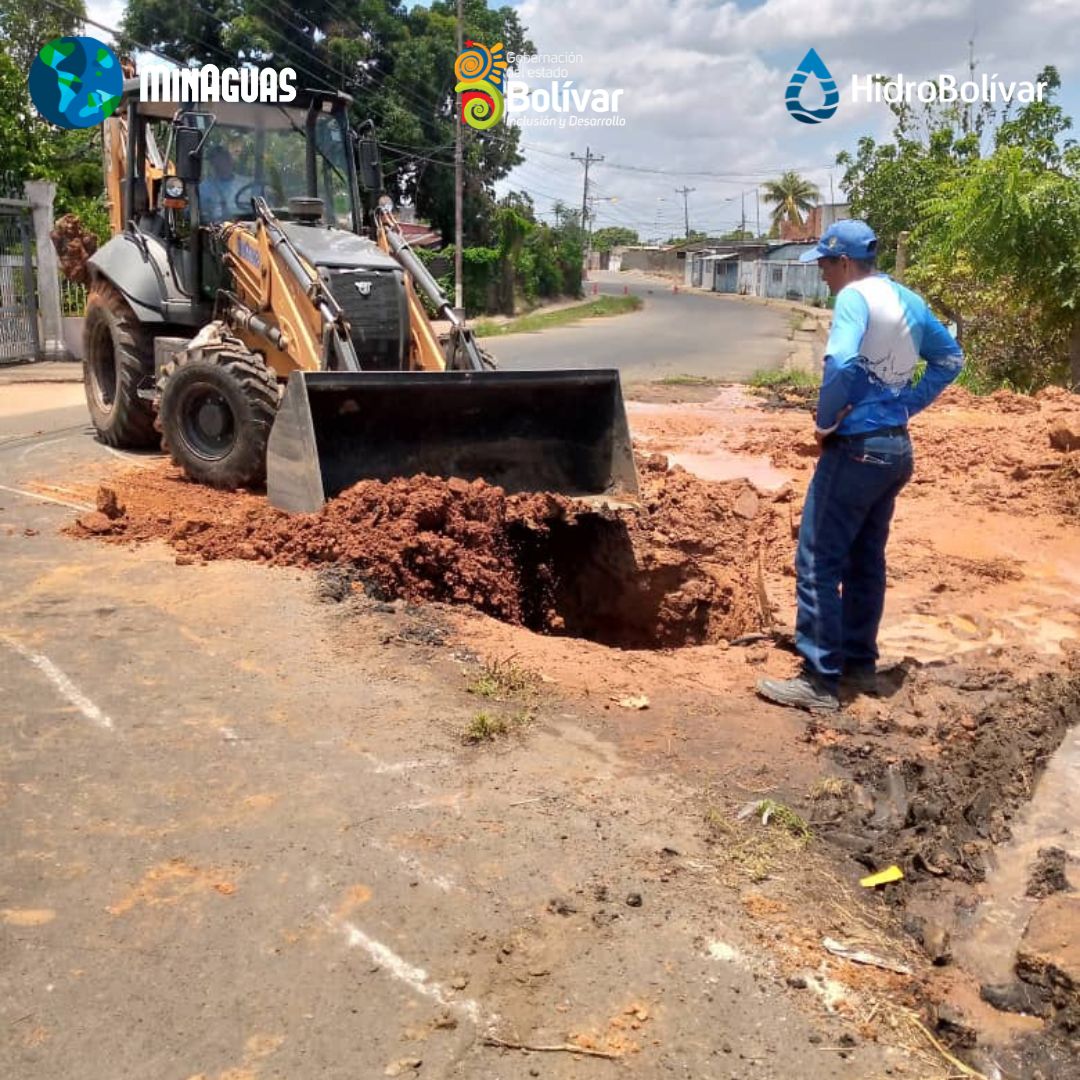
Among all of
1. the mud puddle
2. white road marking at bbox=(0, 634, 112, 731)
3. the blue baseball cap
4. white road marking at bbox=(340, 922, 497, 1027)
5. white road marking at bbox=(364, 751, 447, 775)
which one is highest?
the blue baseball cap

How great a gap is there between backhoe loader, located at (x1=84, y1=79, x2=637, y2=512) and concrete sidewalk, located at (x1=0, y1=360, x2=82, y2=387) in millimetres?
7520

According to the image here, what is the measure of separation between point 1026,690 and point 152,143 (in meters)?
8.52

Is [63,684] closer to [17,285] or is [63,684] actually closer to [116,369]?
[116,369]

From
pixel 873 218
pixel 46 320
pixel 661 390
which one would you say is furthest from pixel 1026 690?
pixel 873 218

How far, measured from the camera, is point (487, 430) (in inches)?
300

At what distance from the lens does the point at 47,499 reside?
8172 millimetres

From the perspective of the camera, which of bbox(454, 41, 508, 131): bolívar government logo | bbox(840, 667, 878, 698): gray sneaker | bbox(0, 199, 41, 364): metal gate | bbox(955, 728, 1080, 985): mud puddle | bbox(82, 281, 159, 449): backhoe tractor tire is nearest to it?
bbox(955, 728, 1080, 985): mud puddle

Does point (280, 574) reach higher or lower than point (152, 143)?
lower

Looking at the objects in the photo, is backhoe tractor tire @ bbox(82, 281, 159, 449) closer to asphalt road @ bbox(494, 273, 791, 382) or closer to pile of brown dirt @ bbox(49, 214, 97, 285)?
pile of brown dirt @ bbox(49, 214, 97, 285)

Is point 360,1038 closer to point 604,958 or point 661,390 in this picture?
point 604,958

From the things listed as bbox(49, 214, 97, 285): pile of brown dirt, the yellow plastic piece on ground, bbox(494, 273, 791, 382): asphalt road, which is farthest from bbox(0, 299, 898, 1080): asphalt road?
bbox(494, 273, 791, 382): asphalt road

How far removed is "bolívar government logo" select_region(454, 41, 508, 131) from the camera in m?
36.3

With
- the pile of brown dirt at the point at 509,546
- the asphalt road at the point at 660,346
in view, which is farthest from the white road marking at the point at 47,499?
the asphalt road at the point at 660,346

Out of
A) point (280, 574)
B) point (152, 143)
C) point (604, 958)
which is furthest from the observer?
point (152, 143)
